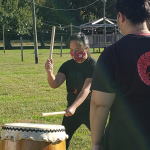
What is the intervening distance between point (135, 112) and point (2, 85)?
8904 millimetres

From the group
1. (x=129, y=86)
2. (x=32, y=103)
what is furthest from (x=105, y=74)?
(x=32, y=103)

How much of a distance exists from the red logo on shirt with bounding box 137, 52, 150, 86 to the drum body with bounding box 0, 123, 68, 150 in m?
1.05

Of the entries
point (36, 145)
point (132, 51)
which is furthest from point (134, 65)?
point (36, 145)

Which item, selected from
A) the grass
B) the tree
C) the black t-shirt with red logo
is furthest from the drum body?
the tree

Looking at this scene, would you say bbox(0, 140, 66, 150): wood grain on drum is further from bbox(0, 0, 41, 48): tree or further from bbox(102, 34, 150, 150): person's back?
bbox(0, 0, 41, 48): tree

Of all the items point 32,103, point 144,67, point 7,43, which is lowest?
point 32,103

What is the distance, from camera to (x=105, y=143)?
2.27 meters

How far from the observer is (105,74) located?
208 centimetres

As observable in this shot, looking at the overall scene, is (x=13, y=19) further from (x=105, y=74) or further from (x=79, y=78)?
(x=105, y=74)

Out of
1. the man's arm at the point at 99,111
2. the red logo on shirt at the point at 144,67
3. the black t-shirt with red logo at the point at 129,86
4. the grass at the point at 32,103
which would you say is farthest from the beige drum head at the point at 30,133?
the grass at the point at 32,103

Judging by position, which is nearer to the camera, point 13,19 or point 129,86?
point 129,86

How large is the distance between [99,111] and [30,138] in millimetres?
783

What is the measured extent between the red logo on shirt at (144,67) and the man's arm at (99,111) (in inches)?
9.1

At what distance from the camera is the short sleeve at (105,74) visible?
2.04 metres
